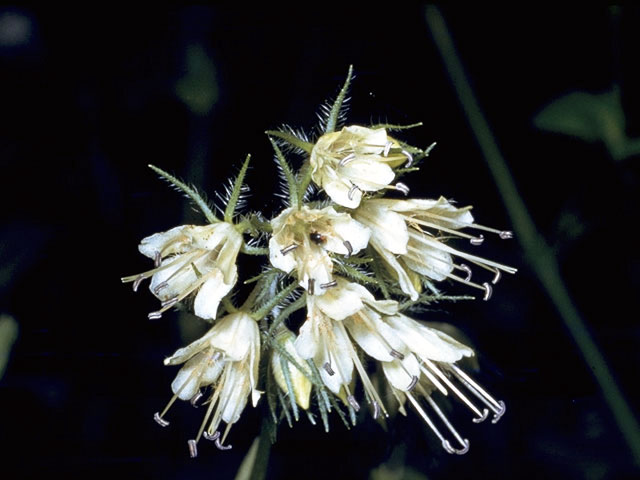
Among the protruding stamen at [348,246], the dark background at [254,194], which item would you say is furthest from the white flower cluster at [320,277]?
the dark background at [254,194]

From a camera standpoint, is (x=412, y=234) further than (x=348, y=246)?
Yes

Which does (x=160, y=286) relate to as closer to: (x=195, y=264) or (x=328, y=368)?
(x=195, y=264)

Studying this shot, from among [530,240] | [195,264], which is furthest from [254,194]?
[530,240]

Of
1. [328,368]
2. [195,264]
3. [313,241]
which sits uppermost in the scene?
[313,241]

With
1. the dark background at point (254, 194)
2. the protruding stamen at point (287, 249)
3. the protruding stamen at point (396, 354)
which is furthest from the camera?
the dark background at point (254, 194)

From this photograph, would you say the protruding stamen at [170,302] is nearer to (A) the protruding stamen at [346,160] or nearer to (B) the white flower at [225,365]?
(B) the white flower at [225,365]

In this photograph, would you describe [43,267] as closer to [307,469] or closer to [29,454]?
[29,454]
